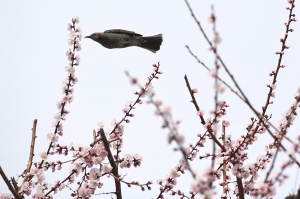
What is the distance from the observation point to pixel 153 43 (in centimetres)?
792

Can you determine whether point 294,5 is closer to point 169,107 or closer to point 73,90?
point 73,90

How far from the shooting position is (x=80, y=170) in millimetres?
4492

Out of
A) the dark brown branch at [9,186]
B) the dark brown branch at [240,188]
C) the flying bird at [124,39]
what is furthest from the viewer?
the flying bird at [124,39]

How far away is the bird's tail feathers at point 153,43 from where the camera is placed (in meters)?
7.89

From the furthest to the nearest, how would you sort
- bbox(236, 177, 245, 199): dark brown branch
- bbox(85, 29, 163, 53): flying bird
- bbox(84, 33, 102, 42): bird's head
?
bbox(85, 29, 163, 53): flying bird
bbox(84, 33, 102, 42): bird's head
bbox(236, 177, 245, 199): dark brown branch

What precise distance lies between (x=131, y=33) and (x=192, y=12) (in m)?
5.04

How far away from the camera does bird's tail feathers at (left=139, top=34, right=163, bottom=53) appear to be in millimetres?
7891

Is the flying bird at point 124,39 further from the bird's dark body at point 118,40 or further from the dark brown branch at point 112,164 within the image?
the dark brown branch at point 112,164

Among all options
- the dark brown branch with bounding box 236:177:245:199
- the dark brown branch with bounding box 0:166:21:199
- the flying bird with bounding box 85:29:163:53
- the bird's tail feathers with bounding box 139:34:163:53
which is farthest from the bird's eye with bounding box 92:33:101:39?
the dark brown branch with bounding box 236:177:245:199

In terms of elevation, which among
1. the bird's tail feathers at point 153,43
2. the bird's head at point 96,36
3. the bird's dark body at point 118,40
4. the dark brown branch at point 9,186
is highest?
the bird's tail feathers at point 153,43

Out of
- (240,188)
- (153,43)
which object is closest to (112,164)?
(240,188)

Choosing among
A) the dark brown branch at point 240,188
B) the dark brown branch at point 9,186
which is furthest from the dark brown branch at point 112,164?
the dark brown branch at point 240,188

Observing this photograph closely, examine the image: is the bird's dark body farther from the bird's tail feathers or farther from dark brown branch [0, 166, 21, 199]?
dark brown branch [0, 166, 21, 199]

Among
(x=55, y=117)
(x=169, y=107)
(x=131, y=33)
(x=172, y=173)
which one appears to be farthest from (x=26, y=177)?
(x=131, y=33)
